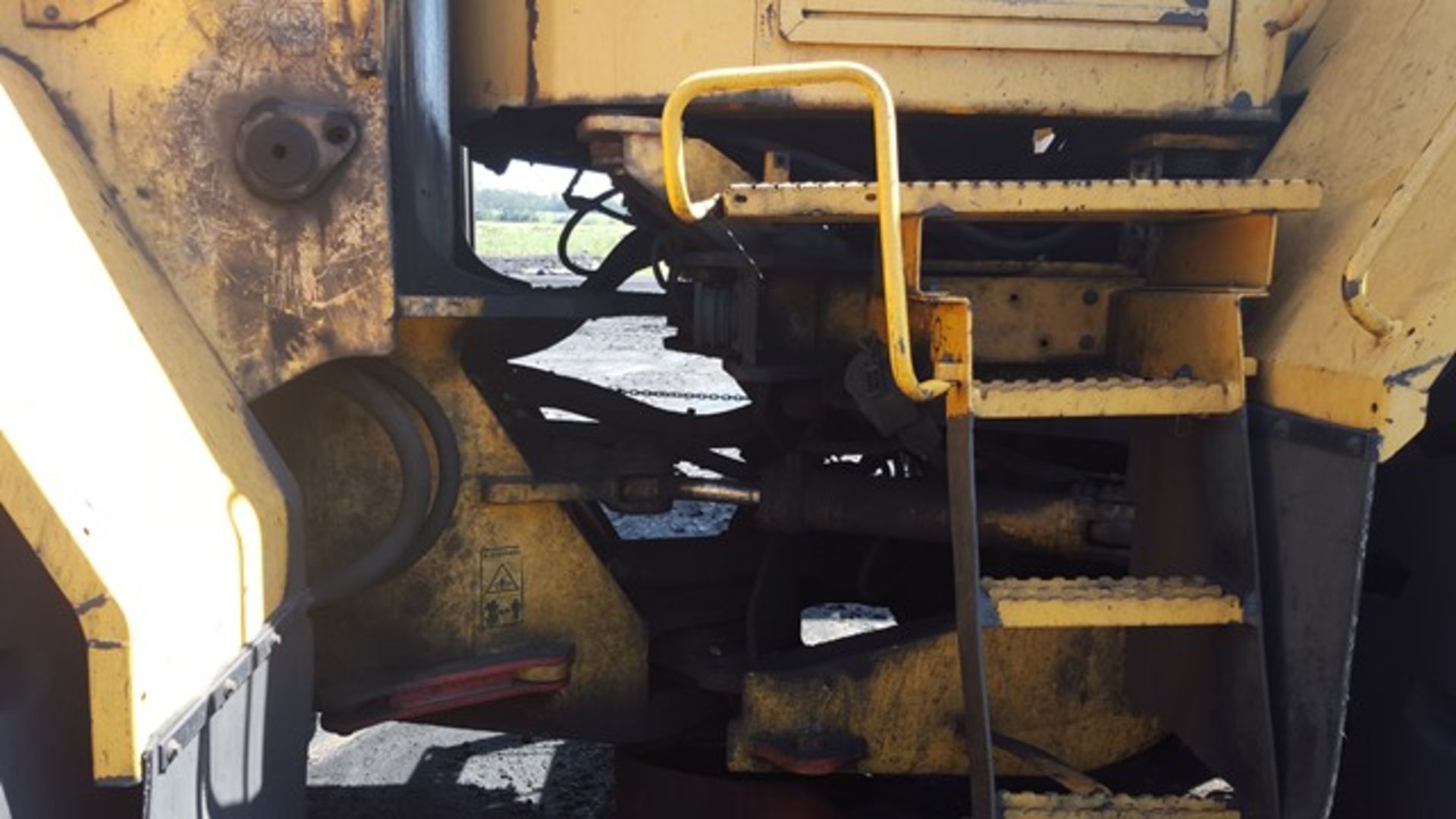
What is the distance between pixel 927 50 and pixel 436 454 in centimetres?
122

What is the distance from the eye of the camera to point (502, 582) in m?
2.49

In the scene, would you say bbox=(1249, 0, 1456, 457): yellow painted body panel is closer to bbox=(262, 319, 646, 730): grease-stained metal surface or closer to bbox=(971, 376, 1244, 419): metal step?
bbox=(971, 376, 1244, 419): metal step

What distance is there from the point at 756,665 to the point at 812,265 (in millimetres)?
834

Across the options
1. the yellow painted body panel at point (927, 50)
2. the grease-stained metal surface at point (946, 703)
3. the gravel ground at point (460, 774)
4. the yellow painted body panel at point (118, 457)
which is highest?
the yellow painted body panel at point (927, 50)

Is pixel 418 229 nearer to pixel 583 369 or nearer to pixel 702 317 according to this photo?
pixel 702 317

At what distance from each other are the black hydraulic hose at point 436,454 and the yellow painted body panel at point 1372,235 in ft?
4.76

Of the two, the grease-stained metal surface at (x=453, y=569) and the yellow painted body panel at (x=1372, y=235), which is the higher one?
the yellow painted body panel at (x=1372, y=235)

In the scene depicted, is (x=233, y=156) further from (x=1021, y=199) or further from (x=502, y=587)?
(x=1021, y=199)

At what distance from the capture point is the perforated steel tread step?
6.19 ft

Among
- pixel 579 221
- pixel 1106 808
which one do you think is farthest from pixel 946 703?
pixel 579 221

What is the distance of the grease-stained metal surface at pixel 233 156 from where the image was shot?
204 centimetres

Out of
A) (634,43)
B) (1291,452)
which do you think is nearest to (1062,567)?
(1291,452)

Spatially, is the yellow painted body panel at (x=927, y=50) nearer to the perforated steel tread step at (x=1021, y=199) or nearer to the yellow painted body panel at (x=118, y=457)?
the perforated steel tread step at (x=1021, y=199)

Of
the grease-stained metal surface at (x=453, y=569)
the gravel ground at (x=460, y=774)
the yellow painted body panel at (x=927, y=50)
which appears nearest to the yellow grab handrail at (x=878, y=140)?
the yellow painted body panel at (x=927, y=50)
